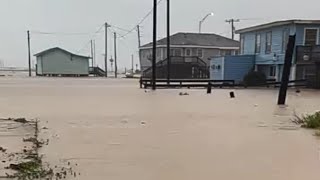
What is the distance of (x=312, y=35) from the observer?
126 feet

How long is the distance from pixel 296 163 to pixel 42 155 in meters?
4.19

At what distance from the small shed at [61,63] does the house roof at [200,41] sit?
15031 millimetres

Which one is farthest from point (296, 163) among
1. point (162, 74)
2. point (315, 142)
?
point (162, 74)

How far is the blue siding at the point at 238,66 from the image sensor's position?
44.2m

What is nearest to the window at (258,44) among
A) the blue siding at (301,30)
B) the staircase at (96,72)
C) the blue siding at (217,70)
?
the blue siding at (217,70)

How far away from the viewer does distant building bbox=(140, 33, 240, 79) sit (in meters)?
61.8

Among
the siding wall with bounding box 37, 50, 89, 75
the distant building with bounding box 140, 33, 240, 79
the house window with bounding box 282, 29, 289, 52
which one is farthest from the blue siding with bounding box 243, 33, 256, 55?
→ the siding wall with bounding box 37, 50, 89, 75

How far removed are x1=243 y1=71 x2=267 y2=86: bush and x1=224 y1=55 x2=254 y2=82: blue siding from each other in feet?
7.69

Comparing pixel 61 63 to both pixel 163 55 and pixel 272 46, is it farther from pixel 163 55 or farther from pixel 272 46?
pixel 272 46

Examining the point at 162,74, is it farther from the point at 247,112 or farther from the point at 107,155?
the point at 107,155

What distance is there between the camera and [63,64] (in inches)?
3169

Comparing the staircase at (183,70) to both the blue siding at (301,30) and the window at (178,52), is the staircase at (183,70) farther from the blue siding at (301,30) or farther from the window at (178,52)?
the blue siding at (301,30)

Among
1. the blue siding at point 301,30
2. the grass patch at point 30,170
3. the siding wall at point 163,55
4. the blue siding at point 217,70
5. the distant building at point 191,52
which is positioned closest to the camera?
the grass patch at point 30,170

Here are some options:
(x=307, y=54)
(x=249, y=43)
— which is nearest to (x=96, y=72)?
(x=249, y=43)
